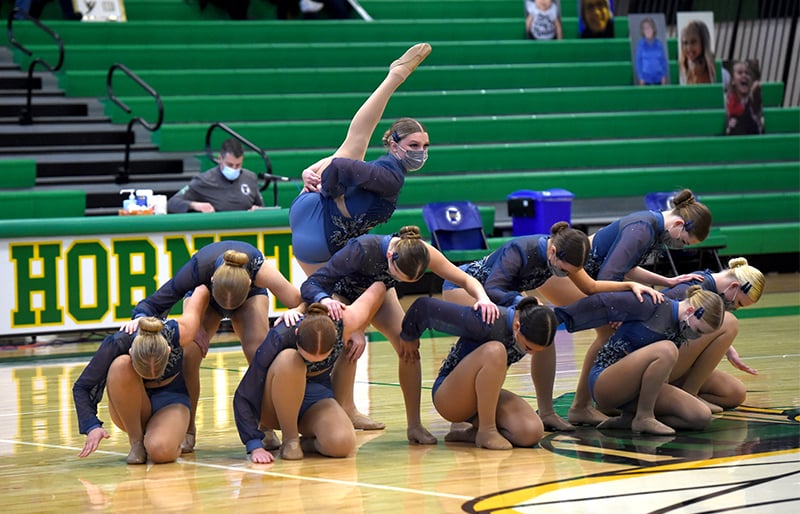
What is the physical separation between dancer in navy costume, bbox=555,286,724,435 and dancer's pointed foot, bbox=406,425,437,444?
73 cm

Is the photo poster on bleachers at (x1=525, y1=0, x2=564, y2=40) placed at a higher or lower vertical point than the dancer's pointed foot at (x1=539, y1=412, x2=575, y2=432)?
higher

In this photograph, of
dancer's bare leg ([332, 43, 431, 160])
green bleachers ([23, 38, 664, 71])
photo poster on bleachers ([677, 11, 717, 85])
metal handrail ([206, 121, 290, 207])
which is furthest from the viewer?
photo poster on bleachers ([677, 11, 717, 85])

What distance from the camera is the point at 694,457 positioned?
15.7ft

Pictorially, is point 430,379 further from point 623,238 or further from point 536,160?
point 536,160

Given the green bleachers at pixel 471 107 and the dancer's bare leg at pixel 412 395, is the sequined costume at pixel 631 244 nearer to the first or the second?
the dancer's bare leg at pixel 412 395

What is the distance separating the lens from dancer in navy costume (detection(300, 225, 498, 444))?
16.3 ft

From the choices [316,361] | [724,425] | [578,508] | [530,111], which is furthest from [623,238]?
[530,111]

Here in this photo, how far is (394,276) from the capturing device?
5.08m

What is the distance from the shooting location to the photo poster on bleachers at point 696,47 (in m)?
14.5

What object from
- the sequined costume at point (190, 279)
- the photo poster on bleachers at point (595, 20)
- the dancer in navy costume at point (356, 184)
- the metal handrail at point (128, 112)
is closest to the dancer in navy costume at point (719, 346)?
the dancer in navy costume at point (356, 184)

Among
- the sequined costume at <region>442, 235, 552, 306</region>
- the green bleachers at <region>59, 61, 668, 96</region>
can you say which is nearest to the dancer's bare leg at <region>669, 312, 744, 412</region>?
the sequined costume at <region>442, 235, 552, 306</region>

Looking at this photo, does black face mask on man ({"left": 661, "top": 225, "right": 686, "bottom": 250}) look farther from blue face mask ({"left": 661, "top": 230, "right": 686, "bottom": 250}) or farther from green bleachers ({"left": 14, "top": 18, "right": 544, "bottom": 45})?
green bleachers ({"left": 14, "top": 18, "right": 544, "bottom": 45})

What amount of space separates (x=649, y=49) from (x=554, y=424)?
970 cm

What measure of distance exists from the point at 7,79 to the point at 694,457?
9668 millimetres
